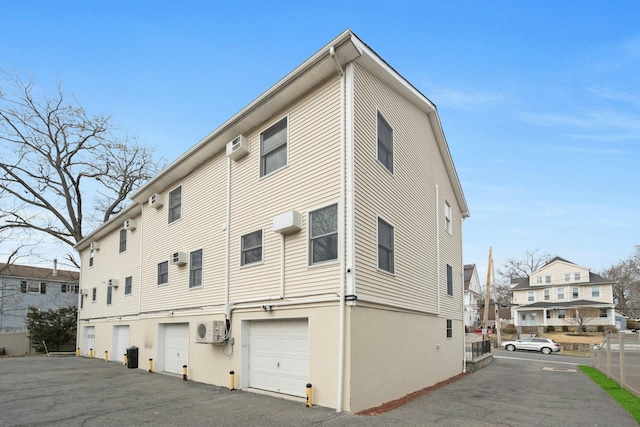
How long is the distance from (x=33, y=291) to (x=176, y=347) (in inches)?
1291

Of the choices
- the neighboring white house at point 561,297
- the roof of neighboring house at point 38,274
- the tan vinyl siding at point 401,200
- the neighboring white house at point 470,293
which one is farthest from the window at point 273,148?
the neighboring white house at point 470,293

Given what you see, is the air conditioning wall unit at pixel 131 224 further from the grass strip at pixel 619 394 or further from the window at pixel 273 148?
the grass strip at pixel 619 394

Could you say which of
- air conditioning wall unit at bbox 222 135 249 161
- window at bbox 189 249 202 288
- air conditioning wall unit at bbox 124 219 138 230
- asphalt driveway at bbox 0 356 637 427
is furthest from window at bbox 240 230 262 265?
air conditioning wall unit at bbox 124 219 138 230

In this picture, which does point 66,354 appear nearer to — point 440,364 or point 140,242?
point 140,242

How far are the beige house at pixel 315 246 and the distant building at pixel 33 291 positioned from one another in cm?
2851

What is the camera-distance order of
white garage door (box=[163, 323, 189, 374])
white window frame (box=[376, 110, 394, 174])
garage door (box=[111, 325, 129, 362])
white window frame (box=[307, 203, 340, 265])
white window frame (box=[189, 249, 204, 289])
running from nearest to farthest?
white window frame (box=[307, 203, 340, 265]), white window frame (box=[376, 110, 394, 174]), white window frame (box=[189, 249, 204, 289]), white garage door (box=[163, 323, 189, 374]), garage door (box=[111, 325, 129, 362])

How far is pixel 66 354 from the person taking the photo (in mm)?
26062

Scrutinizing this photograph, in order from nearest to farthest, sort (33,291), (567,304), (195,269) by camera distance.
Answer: (195,269) → (33,291) → (567,304)

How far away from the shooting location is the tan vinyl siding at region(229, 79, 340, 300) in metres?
9.85

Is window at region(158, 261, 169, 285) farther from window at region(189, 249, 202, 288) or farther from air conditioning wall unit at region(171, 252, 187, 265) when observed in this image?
window at region(189, 249, 202, 288)

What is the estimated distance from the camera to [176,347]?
1497 cm

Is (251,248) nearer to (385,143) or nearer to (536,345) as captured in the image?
(385,143)

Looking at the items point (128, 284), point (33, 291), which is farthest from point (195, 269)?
point (33, 291)

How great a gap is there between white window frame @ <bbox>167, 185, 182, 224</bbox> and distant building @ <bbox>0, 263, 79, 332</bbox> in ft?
94.1
